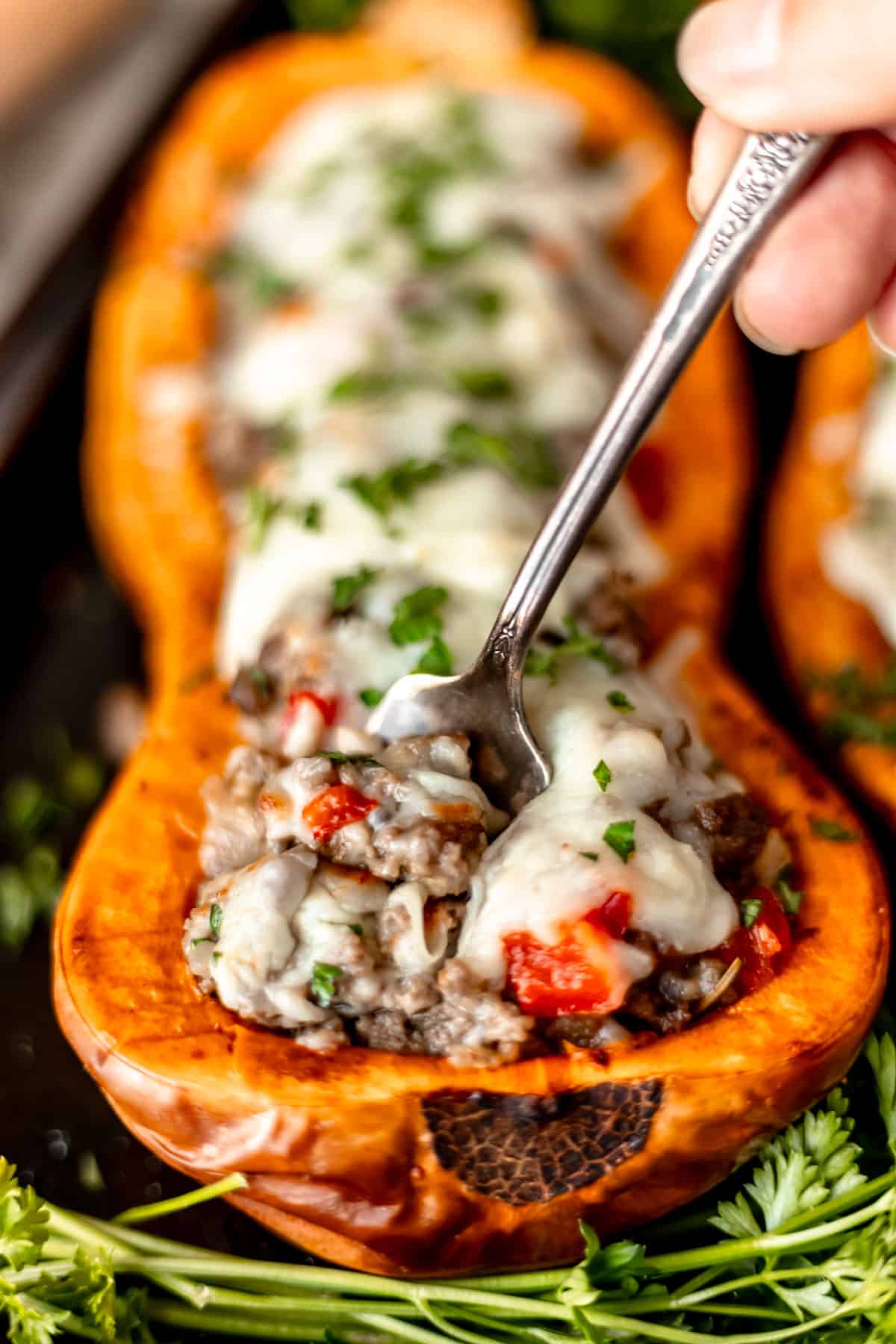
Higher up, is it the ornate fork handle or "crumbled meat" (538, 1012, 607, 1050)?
the ornate fork handle

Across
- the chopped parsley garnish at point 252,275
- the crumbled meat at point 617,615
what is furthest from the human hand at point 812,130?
the chopped parsley garnish at point 252,275

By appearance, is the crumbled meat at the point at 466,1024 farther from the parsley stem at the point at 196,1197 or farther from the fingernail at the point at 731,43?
the fingernail at the point at 731,43

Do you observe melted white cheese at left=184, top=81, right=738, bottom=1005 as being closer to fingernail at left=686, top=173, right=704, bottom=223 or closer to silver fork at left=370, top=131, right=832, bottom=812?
silver fork at left=370, top=131, right=832, bottom=812

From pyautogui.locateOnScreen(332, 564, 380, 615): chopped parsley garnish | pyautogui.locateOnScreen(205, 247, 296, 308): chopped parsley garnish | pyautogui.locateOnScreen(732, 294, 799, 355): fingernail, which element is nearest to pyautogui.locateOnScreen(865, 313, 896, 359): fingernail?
pyautogui.locateOnScreen(732, 294, 799, 355): fingernail

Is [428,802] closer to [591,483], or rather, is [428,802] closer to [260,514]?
[591,483]

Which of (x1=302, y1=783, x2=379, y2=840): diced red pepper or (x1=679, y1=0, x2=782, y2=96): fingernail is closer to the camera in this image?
(x1=679, y1=0, x2=782, y2=96): fingernail

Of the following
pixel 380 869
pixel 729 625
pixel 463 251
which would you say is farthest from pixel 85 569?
pixel 380 869

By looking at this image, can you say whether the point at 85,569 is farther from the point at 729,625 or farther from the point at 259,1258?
the point at 259,1258
